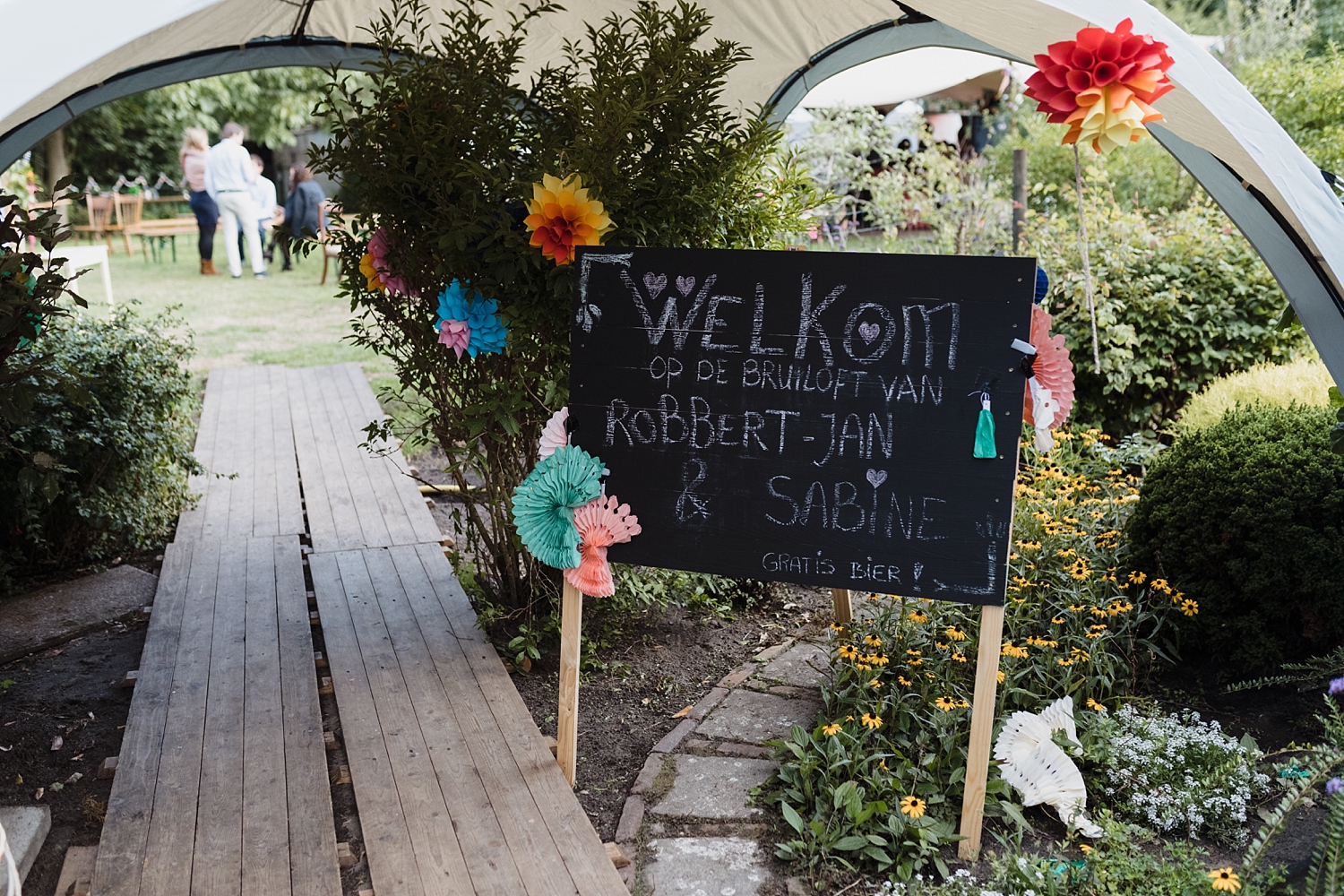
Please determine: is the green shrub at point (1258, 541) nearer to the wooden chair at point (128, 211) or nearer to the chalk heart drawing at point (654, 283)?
the chalk heart drawing at point (654, 283)

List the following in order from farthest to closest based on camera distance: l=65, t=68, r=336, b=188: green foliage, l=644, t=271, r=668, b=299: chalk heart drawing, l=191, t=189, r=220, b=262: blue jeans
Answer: l=65, t=68, r=336, b=188: green foliage, l=191, t=189, r=220, b=262: blue jeans, l=644, t=271, r=668, b=299: chalk heart drawing

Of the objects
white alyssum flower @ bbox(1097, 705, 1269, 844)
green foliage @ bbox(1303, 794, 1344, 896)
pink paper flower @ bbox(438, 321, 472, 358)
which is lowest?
white alyssum flower @ bbox(1097, 705, 1269, 844)

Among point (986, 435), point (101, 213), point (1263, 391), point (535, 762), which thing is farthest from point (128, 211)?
point (986, 435)

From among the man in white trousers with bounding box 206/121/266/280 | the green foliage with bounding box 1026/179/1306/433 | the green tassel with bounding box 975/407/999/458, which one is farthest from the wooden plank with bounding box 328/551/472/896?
the man in white trousers with bounding box 206/121/266/280

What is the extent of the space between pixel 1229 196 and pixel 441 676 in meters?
2.70

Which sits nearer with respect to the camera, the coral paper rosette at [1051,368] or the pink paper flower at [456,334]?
the coral paper rosette at [1051,368]

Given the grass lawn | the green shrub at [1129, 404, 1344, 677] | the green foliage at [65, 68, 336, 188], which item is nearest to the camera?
the green shrub at [1129, 404, 1344, 677]

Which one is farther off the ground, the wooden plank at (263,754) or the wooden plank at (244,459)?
the wooden plank at (244,459)

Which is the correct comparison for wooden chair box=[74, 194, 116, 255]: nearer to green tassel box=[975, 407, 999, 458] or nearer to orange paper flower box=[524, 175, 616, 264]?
orange paper flower box=[524, 175, 616, 264]

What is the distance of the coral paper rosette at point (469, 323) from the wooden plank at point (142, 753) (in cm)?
138

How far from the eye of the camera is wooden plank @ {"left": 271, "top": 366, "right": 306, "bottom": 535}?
15.1 ft

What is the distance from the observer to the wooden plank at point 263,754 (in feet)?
Answer: 7.36

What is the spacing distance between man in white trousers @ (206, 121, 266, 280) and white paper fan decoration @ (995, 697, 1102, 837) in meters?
11.6

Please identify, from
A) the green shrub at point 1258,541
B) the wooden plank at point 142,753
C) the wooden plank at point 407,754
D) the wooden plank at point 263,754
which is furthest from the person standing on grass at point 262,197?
the green shrub at point 1258,541
